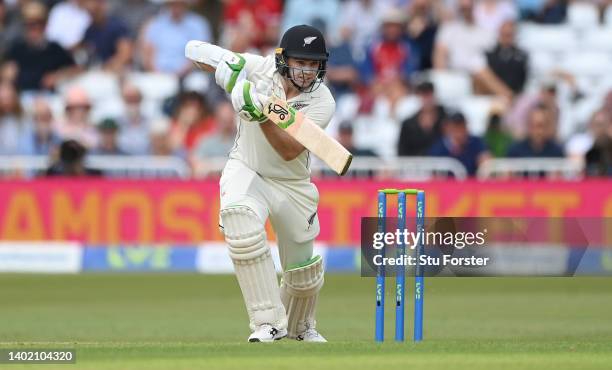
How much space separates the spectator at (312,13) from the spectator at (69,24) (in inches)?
A: 86.4

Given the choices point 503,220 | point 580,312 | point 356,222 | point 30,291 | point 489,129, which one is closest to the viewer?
point 503,220

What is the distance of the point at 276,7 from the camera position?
55.4 ft

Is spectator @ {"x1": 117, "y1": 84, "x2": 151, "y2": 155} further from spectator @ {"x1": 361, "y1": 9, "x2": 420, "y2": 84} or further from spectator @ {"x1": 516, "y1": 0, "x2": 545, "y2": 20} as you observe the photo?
spectator @ {"x1": 516, "y1": 0, "x2": 545, "y2": 20}

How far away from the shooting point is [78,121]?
1548 centimetres

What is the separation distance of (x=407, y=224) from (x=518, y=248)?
1.91 ft

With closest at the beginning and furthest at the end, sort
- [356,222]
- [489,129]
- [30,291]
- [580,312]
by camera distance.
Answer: [580,312] → [30,291] → [356,222] → [489,129]

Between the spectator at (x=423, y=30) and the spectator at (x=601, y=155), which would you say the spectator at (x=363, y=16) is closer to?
the spectator at (x=423, y=30)

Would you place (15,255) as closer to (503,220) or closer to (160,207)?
(160,207)

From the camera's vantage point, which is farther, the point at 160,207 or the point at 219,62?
the point at 160,207

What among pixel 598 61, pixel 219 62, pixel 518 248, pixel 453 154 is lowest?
pixel 518 248

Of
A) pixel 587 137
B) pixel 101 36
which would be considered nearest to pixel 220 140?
pixel 101 36

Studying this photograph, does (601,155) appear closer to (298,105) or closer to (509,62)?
(509,62)

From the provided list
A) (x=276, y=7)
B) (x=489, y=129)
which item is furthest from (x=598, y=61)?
(x=276, y=7)

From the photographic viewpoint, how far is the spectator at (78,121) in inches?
605
